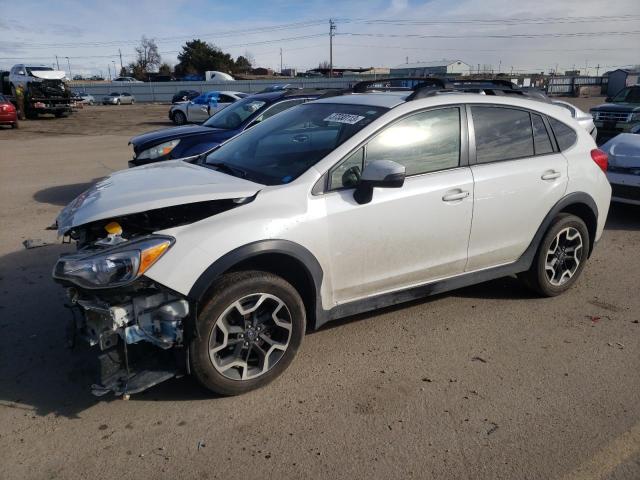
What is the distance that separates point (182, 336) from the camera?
3.03 m

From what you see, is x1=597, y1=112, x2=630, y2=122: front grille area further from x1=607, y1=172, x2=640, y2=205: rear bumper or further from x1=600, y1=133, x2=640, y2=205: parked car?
x1=607, y1=172, x2=640, y2=205: rear bumper

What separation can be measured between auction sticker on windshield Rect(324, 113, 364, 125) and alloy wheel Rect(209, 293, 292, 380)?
143 cm

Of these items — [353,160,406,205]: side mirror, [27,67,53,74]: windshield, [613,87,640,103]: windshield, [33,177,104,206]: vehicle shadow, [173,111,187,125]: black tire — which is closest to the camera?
[353,160,406,205]: side mirror

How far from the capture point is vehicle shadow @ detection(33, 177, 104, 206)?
842 cm

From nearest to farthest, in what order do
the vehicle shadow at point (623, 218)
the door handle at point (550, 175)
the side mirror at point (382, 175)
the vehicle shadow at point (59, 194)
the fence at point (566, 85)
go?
the side mirror at point (382, 175) < the door handle at point (550, 175) < the vehicle shadow at point (623, 218) < the vehicle shadow at point (59, 194) < the fence at point (566, 85)

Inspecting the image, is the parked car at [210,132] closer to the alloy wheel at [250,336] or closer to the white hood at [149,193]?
the white hood at [149,193]

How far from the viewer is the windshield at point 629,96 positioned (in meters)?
14.7

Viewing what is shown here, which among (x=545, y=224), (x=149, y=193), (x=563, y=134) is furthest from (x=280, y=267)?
(x=563, y=134)

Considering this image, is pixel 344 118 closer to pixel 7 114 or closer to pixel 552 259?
pixel 552 259

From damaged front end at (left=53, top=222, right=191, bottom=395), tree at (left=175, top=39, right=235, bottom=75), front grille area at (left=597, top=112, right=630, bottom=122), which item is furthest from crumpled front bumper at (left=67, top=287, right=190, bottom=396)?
tree at (left=175, top=39, right=235, bottom=75)

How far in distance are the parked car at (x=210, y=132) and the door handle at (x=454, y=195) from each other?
448 centimetres

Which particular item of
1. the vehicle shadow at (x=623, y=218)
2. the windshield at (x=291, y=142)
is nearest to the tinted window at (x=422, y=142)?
the windshield at (x=291, y=142)

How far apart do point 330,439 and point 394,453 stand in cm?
35

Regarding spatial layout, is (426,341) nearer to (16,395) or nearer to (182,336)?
(182,336)
